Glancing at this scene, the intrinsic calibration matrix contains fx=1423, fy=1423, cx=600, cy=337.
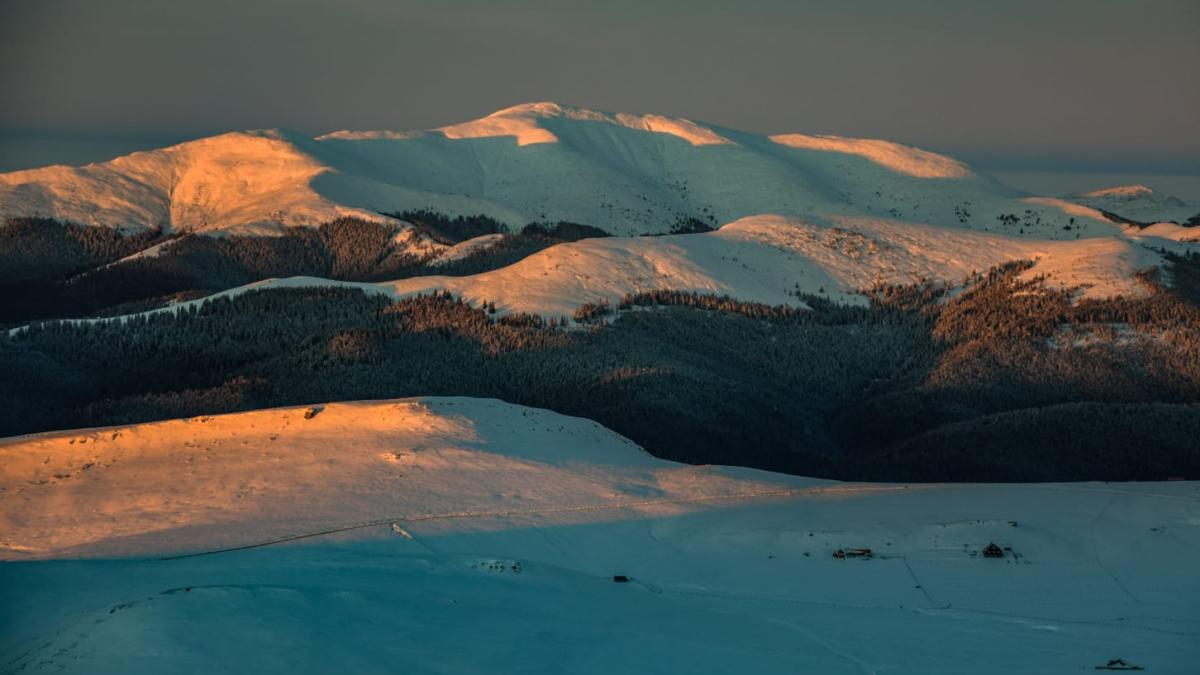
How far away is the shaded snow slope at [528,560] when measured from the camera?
38.7 meters

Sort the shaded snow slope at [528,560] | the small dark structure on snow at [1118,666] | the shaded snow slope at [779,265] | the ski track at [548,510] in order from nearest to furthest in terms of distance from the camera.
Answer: the shaded snow slope at [528,560] < the small dark structure on snow at [1118,666] < the ski track at [548,510] < the shaded snow slope at [779,265]

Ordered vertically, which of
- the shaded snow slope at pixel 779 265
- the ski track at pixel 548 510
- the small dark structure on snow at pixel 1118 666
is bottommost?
the ski track at pixel 548 510

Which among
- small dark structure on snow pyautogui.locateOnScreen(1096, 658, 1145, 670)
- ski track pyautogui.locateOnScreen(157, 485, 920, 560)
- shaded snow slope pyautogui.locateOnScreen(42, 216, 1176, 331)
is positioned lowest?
ski track pyautogui.locateOnScreen(157, 485, 920, 560)

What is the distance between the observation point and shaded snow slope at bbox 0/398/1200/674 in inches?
1523

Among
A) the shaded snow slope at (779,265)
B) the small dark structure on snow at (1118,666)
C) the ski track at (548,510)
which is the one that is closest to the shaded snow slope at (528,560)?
the ski track at (548,510)

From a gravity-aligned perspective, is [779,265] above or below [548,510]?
above

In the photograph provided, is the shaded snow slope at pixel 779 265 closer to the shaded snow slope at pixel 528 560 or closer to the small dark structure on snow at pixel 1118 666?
the shaded snow slope at pixel 528 560

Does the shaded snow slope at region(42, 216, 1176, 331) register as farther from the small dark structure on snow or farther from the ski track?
the small dark structure on snow

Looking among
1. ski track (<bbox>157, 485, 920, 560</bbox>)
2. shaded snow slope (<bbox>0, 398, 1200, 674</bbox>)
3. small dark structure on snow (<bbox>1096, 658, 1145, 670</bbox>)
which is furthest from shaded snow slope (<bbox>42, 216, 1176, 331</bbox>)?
small dark structure on snow (<bbox>1096, 658, 1145, 670</bbox>)

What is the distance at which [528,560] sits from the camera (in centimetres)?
4841

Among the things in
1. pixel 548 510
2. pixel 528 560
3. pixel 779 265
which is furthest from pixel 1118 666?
pixel 779 265

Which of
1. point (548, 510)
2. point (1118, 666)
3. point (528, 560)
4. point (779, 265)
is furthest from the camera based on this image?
point (779, 265)

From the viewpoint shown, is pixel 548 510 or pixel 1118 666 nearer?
pixel 1118 666

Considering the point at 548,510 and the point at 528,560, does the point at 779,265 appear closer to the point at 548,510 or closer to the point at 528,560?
the point at 548,510
